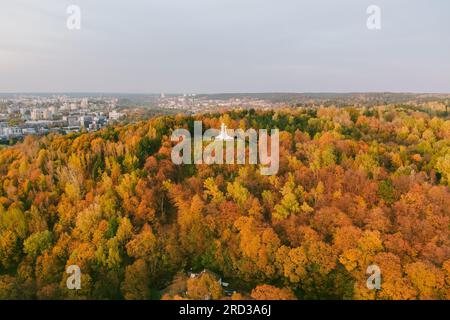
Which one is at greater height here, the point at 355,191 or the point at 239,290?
the point at 355,191

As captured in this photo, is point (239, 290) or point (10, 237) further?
point (10, 237)

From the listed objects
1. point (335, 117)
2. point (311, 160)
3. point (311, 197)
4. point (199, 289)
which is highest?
point (335, 117)

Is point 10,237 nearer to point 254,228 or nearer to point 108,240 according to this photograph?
point 108,240

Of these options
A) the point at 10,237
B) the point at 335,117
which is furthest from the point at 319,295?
the point at 335,117

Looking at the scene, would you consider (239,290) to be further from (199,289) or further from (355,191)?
(355,191)

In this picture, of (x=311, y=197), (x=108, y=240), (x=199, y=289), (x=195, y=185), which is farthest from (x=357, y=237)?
(x=108, y=240)

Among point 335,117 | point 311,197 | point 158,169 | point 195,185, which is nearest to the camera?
point 311,197
